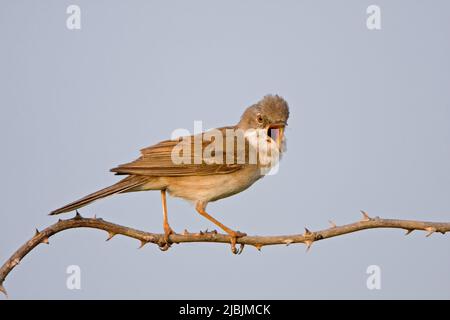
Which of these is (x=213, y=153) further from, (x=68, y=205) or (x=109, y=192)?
(x=68, y=205)

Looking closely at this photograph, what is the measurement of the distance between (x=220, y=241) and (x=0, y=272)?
6.52 feet

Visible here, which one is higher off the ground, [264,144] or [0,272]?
[264,144]

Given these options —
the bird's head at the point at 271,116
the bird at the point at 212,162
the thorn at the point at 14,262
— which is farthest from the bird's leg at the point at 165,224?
the thorn at the point at 14,262

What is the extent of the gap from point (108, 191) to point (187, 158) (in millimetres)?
1073

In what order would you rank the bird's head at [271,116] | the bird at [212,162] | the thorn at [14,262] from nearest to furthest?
the thorn at [14,262], the bird at [212,162], the bird's head at [271,116]

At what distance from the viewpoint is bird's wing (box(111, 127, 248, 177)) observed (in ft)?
19.5

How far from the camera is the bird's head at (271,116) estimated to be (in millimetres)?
6414

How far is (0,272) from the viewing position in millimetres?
3758

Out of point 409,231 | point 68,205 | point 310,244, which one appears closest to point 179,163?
point 68,205

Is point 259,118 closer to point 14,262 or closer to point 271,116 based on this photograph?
point 271,116

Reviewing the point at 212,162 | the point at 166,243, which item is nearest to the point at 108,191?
the point at 166,243

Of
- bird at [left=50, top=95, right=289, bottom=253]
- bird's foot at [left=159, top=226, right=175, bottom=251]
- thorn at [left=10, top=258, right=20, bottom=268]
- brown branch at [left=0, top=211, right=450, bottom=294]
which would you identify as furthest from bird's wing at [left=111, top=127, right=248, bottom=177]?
thorn at [left=10, top=258, right=20, bottom=268]

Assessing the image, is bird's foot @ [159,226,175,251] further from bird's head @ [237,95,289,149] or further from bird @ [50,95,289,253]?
bird's head @ [237,95,289,149]

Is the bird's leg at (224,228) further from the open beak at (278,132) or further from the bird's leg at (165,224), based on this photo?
the open beak at (278,132)
